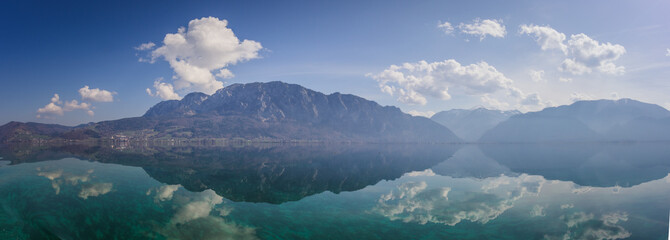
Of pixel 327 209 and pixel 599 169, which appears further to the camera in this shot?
pixel 599 169

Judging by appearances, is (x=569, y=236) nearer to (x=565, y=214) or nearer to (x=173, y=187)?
(x=565, y=214)

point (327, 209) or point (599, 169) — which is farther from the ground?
point (599, 169)

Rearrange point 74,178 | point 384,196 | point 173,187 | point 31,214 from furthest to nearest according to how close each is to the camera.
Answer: point 74,178, point 173,187, point 384,196, point 31,214

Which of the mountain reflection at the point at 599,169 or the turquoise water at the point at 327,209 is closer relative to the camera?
the turquoise water at the point at 327,209

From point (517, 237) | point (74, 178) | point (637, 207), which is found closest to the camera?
point (517, 237)

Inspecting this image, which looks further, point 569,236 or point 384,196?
point 384,196

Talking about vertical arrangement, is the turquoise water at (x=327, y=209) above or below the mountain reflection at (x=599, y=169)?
below

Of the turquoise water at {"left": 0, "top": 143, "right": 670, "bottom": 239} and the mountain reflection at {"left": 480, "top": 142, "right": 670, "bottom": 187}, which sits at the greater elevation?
the mountain reflection at {"left": 480, "top": 142, "right": 670, "bottom": 187}

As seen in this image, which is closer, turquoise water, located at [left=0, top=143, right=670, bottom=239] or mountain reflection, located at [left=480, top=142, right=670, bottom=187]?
turquoise water, located at [left=0, top=143, right=670, bottom=239]

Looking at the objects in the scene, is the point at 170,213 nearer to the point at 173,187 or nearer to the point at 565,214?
the point at 173,187

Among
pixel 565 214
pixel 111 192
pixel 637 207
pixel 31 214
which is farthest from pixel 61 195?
pixel 637 207

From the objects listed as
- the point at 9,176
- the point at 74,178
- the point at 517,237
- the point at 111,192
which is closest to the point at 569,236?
the point at 517,237
